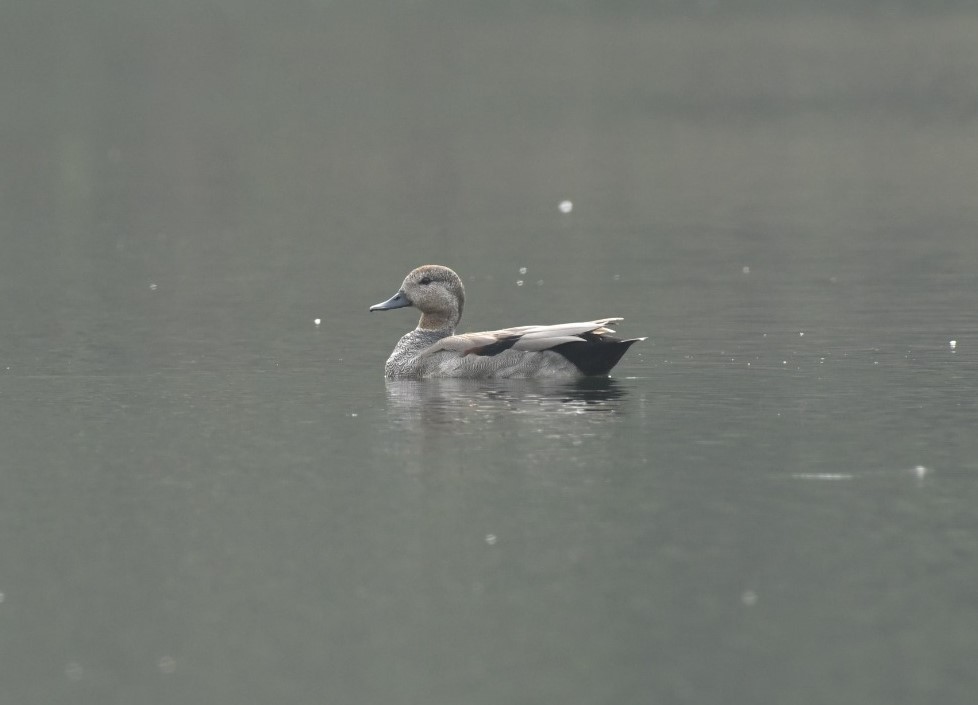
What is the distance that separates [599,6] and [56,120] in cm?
4544

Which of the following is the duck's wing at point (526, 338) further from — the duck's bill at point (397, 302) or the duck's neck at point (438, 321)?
the duck's bill at point (397, 302)

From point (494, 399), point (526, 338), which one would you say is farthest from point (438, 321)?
point (494, 399)

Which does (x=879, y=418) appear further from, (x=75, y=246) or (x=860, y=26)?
(x=860, y=26)

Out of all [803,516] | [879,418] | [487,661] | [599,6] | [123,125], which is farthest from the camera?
[599,6]

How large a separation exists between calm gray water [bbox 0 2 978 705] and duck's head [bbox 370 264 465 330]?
92 cm

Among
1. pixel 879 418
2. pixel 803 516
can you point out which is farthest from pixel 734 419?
pixel 803 516

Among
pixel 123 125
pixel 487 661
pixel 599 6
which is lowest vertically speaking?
pixel 487 661

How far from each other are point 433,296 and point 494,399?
270cm

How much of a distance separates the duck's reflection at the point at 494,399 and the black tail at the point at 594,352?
0.15m

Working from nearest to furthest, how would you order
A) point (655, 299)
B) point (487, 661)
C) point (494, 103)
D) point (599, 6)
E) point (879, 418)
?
1. point (487, 661)
2. point (879, 418)
3. point (655, 299)
4. point (494, 103)
5. point (599, 6)

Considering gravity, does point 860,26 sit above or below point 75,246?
above

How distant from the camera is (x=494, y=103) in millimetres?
59406

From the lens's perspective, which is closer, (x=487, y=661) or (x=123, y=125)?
(x=487, y=661)

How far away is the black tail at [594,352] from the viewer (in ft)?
58.5
